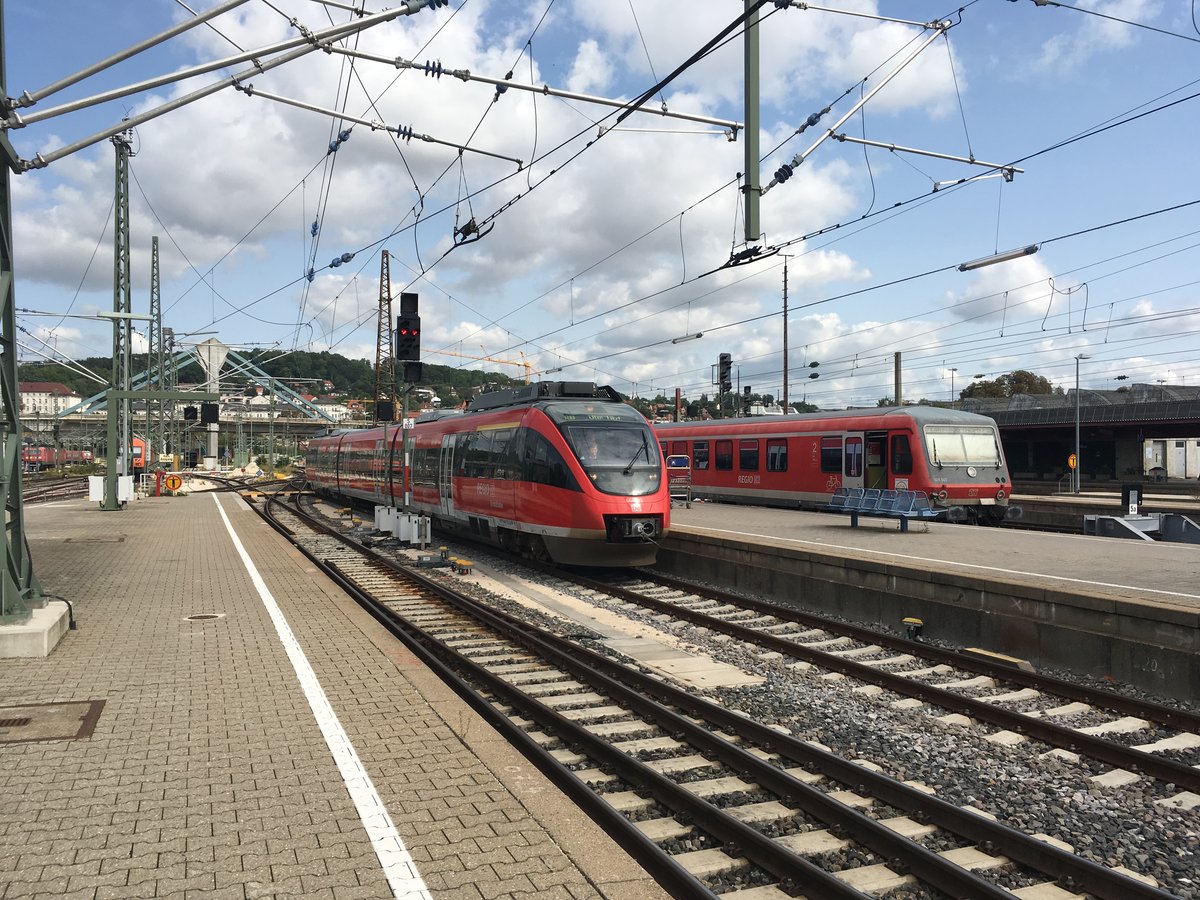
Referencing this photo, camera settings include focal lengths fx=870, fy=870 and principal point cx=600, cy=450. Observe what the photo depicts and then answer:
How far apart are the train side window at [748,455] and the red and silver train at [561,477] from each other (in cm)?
944

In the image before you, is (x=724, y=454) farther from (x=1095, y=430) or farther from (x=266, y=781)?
A: (x=1095, y=430)

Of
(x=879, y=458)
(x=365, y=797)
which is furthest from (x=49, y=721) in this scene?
(x=879, y=458)

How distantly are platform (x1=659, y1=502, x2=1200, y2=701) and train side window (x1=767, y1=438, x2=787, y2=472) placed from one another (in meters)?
6.12

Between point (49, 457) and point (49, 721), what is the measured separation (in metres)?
114

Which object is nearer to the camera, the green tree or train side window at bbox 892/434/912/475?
train side window at bbox 892/434/912/475

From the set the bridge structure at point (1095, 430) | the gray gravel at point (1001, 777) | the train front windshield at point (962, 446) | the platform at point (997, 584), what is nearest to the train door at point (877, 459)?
the train front windshield at point (962, 446)

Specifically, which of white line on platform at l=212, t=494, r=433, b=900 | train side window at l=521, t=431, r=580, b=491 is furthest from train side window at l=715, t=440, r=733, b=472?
white line on platform at l=212, t=494, r=433, b=900

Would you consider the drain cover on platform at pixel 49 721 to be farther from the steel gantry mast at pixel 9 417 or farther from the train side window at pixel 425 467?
the train side window at pixel 425 467

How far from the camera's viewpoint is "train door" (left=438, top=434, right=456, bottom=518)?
20.0m

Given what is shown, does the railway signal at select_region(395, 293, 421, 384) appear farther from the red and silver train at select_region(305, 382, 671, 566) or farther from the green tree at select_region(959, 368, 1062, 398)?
the green tree at select_region(959, 368, 1062, 398)

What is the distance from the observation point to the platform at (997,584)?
859cm

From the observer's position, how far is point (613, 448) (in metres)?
14.7

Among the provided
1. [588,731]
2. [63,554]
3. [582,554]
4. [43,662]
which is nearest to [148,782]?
[588,731]

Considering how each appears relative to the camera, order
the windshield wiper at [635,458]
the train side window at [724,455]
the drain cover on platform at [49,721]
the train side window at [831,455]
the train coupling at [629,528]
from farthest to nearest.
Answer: the train side window at [724,455], the train side window at [831,455], the windshield wiper at [635,458], the train coupling at [629,528], the drain cover on platform at [49,721]
